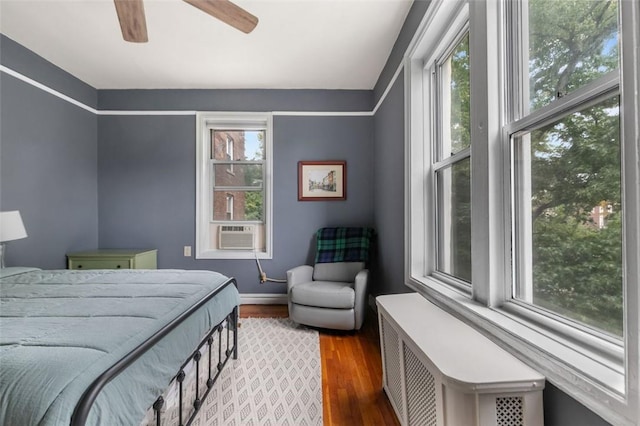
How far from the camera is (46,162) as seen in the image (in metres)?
2.79

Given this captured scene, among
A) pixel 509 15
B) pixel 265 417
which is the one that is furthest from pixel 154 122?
pixel 509 15

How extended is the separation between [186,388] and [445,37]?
8.64 feet

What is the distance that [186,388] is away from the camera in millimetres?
1734

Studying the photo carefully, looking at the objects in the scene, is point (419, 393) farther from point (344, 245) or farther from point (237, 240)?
point (237, 240)

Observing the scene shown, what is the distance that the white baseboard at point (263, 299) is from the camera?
3.45 metres

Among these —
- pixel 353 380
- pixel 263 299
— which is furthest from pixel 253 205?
pixel 353 380

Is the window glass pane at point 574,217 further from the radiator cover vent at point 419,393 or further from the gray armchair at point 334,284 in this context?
the gray armchair at point 334,284

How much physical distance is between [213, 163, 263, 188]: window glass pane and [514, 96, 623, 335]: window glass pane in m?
2.87

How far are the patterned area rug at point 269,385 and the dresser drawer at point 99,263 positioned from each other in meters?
1.44

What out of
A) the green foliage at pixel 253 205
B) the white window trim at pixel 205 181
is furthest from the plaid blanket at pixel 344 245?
the green foliage at pixel 253 205

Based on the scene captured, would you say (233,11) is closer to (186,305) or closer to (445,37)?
(445,37)

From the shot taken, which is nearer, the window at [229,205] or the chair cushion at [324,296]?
the chair cushion at [324,296]

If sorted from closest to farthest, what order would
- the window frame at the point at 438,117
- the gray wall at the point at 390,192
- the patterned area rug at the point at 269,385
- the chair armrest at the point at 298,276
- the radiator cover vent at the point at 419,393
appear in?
the radiator cover vent at the point at 419,393 < the patterned area rug at the point at 269,385 < the window frame at the point at 438,117 < the gray wall at the point at 390,192 < the chair armrest at the point at 298,276

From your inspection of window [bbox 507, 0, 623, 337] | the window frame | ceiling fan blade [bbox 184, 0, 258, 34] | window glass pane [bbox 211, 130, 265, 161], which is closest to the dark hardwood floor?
the window frame
